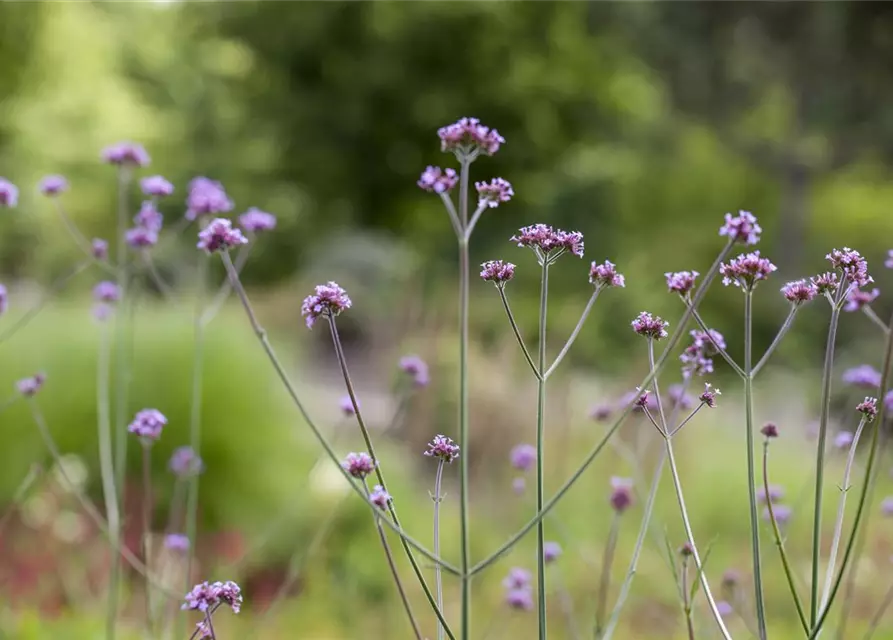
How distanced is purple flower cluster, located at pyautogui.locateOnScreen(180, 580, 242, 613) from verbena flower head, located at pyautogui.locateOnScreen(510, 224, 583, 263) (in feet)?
1.81

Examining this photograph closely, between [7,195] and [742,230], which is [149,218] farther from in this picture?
[742,230]

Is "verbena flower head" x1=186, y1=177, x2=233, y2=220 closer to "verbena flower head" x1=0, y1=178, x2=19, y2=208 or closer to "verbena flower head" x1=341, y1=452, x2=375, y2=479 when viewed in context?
"verbena flower head" x1=0, y1=178, x2=19, y2=208

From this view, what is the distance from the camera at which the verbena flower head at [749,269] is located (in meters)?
0.98

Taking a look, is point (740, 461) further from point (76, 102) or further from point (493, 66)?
point (76, 102)

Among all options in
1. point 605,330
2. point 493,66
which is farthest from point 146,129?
point 605,330

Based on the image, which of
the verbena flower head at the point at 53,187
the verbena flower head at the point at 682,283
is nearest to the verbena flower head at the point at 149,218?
the verbena flower head at the point at 53,187

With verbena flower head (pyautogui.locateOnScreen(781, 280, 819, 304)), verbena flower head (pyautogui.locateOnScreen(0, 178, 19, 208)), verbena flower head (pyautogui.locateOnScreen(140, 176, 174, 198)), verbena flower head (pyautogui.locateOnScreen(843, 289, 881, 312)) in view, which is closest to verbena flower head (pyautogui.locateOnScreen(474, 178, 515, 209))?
verbena flower head (pyautogui.locateOnScreen(781, 280, 819, 304))

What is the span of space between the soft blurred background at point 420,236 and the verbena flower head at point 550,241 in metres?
0.95

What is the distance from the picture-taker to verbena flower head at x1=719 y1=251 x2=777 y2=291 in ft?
3.21

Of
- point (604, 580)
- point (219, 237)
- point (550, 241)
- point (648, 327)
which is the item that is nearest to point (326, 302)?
point (219, 237)

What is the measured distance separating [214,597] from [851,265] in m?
0.87

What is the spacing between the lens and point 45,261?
1484cm

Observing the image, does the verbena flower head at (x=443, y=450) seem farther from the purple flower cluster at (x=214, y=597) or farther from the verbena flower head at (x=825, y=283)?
the verbena flower head at (x=825, y=283)

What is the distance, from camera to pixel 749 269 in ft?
3.25
